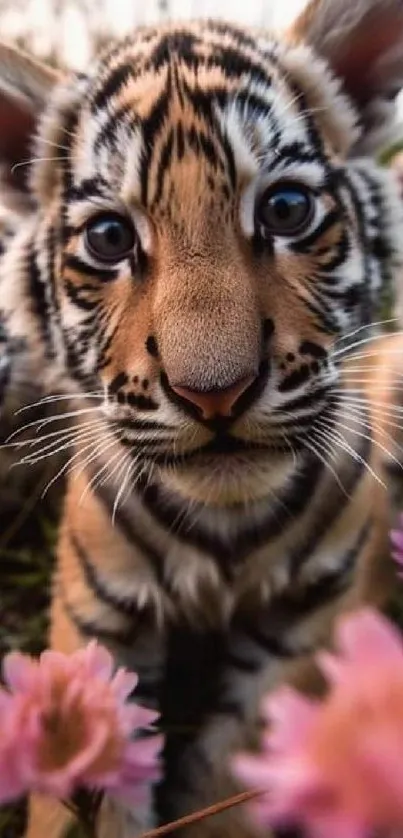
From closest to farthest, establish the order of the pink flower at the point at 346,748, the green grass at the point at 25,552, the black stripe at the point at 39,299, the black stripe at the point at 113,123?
1. the pink flower at the point at 346,748
2. the black stripe at the point at 113,123
3. the black stripe at the point at 39,299
4. the green grass at the point at 25,552

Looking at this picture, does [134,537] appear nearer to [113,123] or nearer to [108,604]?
[108,604]

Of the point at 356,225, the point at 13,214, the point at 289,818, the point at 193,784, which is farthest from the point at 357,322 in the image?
the point at 289,818

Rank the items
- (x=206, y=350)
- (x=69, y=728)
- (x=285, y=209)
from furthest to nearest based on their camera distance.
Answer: (x=285, y=209) < (x=206, y=350) < (x=69, y=728)

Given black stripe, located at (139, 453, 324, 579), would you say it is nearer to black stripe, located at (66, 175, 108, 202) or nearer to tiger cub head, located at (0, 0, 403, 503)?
tiger cub head, located at (0, 0, 403, 503)

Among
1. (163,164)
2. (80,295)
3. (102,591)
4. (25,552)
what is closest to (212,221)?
(163,164)

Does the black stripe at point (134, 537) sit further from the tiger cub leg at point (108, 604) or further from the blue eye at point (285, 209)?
the blue eye at point (285, 209)

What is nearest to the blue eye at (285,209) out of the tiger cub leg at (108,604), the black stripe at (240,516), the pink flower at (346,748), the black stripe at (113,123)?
the black stripe at (113,123)
